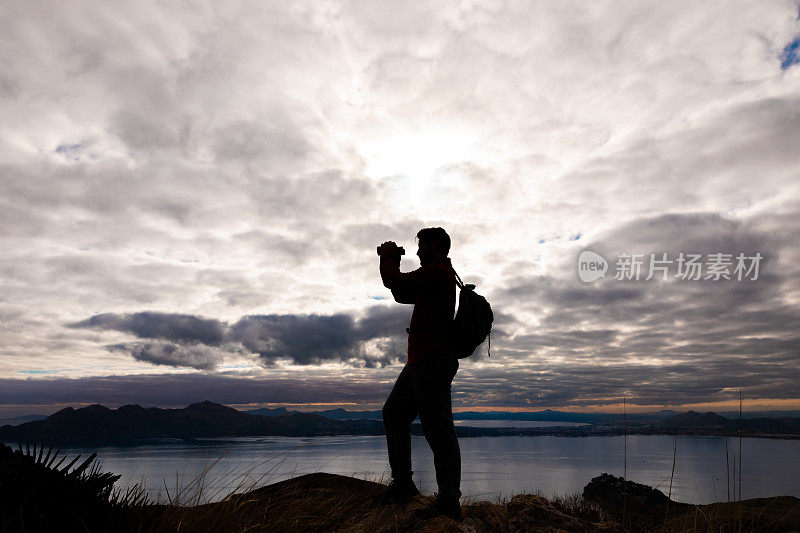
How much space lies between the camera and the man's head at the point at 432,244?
13.0 ft

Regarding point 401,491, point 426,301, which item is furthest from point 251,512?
point 426,301

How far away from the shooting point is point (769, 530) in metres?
4.02

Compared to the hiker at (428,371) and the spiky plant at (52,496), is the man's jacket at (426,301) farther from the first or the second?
the spiky plant at (52,496)

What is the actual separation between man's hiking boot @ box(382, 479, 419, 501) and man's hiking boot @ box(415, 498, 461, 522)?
577 millimetres

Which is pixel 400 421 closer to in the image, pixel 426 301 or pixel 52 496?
pixel 426 301

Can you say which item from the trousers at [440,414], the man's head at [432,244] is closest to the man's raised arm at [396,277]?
the man's head at [432,244]

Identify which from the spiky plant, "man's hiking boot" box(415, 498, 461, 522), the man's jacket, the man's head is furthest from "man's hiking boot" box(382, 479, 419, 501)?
the spiky plant

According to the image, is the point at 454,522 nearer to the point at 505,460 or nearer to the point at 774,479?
the point at 774,479

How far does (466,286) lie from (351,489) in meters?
2.95

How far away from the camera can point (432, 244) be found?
3.97 meters

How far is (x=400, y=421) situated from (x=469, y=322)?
107cm

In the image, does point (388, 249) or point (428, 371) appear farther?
point (388, 249)

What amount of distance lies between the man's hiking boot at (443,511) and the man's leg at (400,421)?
546 millimetres

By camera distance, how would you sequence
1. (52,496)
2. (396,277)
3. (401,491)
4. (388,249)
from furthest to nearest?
(401,491)
(388,249)
(396,277)
(52,496)
